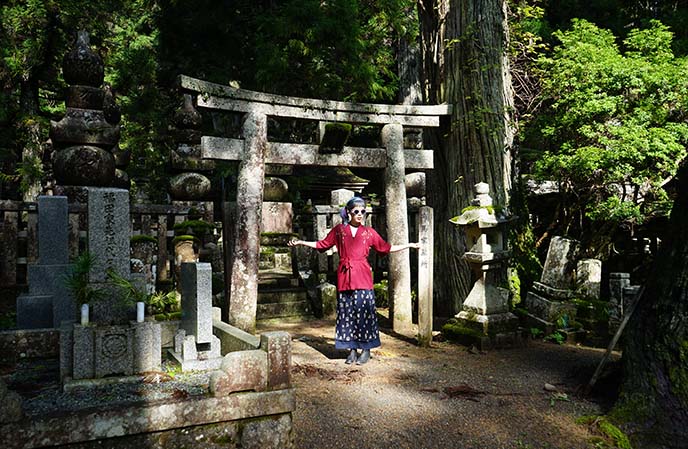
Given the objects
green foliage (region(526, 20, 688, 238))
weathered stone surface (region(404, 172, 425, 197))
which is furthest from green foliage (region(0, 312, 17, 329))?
green foliage (region(526, 20, 688, 238))

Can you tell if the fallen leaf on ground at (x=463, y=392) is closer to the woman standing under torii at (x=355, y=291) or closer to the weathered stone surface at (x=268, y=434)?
the woman standing under torii at (x=355, y=291)

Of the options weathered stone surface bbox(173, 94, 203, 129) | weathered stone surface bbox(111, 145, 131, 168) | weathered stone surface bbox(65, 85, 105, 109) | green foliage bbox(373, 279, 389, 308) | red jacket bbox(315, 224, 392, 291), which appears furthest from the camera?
weathered stone surface bbox(173, 94, 203, 129)

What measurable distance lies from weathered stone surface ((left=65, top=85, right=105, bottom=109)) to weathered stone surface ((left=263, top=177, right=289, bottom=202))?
4156 millimetres

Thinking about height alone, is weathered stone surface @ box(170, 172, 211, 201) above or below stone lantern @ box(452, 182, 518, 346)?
above

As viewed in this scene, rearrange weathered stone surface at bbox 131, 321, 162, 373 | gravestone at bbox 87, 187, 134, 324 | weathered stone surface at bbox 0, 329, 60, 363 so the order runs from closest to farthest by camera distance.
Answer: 1. weathered stone surface at bbox 131, 321, 162, 373
2. gravestone at bbox 87, 187, 134, 324
3. weathered stone surface at bbox 0, 329, 60, 363

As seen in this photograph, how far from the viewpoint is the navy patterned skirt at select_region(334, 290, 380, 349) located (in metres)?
5.88

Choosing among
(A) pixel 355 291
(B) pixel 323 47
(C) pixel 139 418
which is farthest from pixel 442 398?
(B) pixel 323 47

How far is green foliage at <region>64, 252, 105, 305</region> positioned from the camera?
14.3ft

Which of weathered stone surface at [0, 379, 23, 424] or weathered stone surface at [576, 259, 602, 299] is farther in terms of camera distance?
weathered stone surface at [576, 259, 602, 299]

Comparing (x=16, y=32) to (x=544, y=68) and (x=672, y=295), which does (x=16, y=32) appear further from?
(x=672, y=295)

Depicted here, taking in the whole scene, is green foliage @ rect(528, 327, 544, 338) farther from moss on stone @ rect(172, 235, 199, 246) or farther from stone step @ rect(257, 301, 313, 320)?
moss on stone @ rect(172, 235, 199, 246)

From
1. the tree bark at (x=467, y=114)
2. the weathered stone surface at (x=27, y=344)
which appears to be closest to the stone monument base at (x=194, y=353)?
the weathered stone surface at (x=27, y=344)

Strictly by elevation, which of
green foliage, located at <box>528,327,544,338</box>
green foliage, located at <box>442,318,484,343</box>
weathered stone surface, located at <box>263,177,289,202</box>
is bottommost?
green foliage, located at <box>528,327,544,338</box>

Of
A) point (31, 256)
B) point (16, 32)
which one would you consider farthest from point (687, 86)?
point (16, 32)
